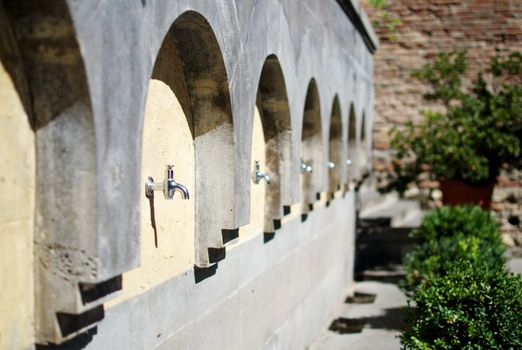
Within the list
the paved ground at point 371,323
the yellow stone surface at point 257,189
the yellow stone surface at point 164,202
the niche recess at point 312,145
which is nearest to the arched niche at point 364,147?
the paved ground at point 371,323

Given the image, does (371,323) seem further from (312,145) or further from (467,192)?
(467,192)

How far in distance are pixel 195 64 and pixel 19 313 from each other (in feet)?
6.77

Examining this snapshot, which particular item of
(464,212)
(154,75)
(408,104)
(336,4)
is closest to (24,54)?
(154,75)

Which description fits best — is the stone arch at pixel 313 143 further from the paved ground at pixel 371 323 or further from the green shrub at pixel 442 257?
the paved ground at pixel 371 323

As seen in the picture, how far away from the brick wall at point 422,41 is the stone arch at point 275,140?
32.5ft

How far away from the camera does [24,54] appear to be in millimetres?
2746

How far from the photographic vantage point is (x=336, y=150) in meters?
10.1

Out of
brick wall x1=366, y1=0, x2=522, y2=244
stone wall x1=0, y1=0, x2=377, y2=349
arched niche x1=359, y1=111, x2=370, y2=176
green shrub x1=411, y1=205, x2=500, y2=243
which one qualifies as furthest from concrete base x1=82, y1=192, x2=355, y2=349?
brick wall x1=366, y1=0, x2=522, y2=244

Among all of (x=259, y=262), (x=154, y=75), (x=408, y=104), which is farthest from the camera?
(x=408, y=104)

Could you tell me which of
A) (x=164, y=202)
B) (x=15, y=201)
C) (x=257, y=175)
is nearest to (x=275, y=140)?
(x=257, y=175)

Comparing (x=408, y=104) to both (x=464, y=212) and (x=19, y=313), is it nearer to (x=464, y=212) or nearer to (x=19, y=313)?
(x=464, y=212)

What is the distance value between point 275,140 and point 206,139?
208cm

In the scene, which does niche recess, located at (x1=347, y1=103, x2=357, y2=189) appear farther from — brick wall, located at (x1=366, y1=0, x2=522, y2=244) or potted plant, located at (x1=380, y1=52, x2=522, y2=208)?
brick wall, located at (x1=366, y1=0, x2=522, y2=244)

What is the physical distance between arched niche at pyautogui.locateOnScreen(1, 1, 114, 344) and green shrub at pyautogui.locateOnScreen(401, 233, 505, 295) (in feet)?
15.7
